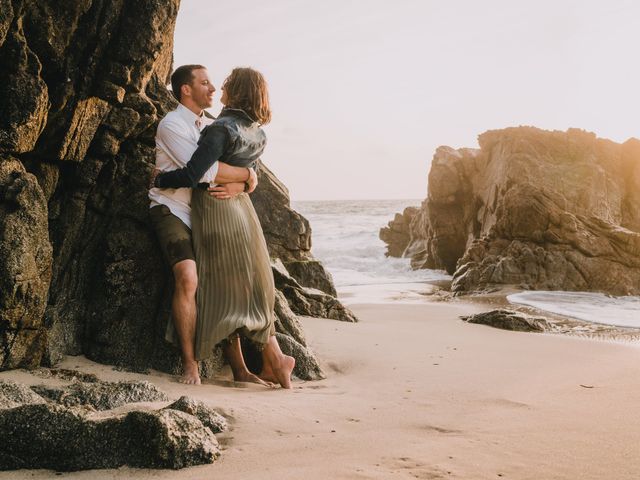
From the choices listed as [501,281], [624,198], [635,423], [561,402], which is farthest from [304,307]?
[624,198]

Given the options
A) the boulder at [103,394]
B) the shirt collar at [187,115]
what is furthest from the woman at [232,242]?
the boulder at [103,394]

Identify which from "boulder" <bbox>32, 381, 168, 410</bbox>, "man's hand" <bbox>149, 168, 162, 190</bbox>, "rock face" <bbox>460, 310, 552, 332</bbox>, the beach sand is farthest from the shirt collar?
"rock face" <bbox>460, 310, 552, 332</bbox>

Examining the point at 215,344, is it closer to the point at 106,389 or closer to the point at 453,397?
the point at 106,389

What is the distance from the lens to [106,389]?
135 inches

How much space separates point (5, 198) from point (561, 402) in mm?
3887

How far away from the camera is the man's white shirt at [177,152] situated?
459cm

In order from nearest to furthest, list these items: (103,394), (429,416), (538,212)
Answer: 1. (103,394)
2. (429,416)
3. (538,212)

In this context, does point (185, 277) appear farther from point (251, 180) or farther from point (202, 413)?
point (202, 413)

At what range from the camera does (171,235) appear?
4566 mm

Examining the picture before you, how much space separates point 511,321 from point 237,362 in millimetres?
5311

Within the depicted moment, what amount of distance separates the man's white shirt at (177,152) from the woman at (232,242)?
3.1 inches

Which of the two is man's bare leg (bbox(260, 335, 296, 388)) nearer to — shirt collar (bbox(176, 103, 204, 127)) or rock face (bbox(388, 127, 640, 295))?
shirt collar (bbox(176, 103, 204, 127))

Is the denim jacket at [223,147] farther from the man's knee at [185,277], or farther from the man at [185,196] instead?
the man's knee at [185,277]

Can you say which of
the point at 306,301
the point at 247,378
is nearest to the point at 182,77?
the point at 247,378
